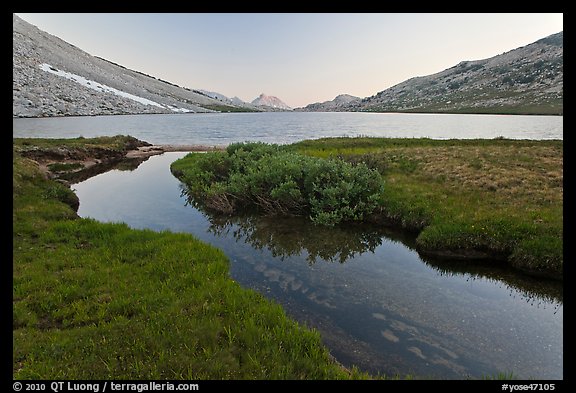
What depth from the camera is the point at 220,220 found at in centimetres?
2138

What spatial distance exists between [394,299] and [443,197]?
10855 millimetres

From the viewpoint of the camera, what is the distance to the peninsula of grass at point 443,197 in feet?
48.3

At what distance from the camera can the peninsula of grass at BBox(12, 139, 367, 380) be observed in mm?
6742

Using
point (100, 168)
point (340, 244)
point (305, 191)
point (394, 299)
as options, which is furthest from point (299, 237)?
point (100, 168)

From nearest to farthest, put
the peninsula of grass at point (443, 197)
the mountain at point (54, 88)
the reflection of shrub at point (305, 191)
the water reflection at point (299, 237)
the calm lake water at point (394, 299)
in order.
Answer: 1. the calm lake water at point (394, 299)
2. the peninsula of grass at point (443, 197)
3. the water reflection at point (299, 237)
4. the reflection of shrub at point (305, 191)
5. the mountain at point (54, 88)

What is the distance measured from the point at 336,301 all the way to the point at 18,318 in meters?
9.56

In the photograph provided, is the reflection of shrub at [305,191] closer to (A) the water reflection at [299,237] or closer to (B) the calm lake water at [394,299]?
(A) the water reflection at [299,237]

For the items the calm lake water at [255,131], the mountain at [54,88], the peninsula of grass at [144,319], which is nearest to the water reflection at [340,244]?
the peninsula of grass at [144,319]

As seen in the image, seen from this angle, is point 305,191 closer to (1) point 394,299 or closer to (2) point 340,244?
(2) point 340,244

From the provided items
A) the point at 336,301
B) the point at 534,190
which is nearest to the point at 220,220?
the point at 336,301

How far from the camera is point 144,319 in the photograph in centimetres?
847

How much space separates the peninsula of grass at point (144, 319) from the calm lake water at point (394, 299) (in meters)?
1.73

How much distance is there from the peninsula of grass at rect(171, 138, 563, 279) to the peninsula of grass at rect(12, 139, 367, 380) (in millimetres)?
9314

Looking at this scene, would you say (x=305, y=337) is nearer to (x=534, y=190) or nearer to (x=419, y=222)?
(x=419, y=222)
